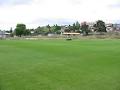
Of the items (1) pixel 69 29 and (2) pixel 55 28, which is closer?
(1) pixel 69 29

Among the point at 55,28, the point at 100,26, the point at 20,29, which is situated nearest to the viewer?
the point at 20,29

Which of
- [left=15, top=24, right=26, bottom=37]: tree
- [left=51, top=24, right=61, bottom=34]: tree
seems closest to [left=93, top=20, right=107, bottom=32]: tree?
[left=51, top=24, right=61, bottom=34]: tree

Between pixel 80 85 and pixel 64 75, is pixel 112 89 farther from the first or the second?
pixel 64 75

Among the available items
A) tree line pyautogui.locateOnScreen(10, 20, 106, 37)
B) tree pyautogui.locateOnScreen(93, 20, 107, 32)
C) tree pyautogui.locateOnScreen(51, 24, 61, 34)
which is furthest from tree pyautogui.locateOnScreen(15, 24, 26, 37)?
tree pyautogui.locateOnScreen(93, 20, 107, 32)

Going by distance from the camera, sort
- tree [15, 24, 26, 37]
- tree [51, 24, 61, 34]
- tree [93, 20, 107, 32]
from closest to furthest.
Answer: tree [93, 20, 107, 32] → tree [15, 24, 26, 37] → tree [51, 24, 61, 34]

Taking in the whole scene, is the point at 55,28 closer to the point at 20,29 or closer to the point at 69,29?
the point at 69,29

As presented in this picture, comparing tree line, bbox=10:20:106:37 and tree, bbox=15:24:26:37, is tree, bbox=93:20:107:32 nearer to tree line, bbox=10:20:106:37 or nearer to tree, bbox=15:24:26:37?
tree line, bbox=10:20:106:37

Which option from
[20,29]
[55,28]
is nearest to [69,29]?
[55,28]

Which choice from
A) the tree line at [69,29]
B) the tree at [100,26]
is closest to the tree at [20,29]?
the tree line at [69,29]

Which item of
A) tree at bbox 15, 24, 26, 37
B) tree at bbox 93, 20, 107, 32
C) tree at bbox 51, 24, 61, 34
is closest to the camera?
tree at bbox 93, 20, 107, 32

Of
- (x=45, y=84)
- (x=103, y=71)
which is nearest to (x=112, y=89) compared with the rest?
(x=45, y=84)

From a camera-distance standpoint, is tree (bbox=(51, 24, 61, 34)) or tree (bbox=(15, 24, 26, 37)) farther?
tree (bbox=(51, 24, 61, 34))

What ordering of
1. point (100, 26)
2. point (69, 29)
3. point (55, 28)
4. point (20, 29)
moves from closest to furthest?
point (20, 29)
point (100, 26)
point (69, 29)
point (55, 28)

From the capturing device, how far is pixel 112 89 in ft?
33.7
